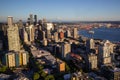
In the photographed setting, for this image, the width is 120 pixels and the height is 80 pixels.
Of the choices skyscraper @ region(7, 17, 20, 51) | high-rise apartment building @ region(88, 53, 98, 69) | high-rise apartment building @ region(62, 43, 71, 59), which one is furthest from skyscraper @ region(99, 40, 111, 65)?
skyscraper @ region(7, 17, 20, 51)

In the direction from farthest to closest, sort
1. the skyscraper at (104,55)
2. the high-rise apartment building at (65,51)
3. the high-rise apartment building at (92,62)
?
the high-rise apartment building at (65,51) → the skyscraper at (104,55) → the high-rise apartment building at (92,62)

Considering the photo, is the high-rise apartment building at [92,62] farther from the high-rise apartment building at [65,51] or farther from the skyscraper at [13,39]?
the skyscraper at [13,39]

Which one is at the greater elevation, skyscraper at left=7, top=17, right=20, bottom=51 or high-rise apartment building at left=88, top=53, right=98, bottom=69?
skyscraper at left=7, top=17, right=20, bottom=51

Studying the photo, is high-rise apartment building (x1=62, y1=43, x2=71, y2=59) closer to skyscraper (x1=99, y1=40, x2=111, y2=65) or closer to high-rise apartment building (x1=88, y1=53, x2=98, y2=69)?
skyscraper (x1=99, y1=40, x2=111, y2=65)

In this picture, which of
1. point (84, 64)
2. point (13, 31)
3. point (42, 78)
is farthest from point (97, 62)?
point (13, 31)

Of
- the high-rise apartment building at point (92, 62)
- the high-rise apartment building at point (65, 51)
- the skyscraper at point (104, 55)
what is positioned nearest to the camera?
the high-rise apartment building at point (92, 62)

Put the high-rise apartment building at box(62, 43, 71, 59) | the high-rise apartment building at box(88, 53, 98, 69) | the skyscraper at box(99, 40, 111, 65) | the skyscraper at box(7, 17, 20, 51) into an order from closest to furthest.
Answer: the high-rise apartment building at box(88, 53, 98, 69), the skyscraper at box(99, 40, 111, 65), the high-rise apartment building at box(62, 43, 71, 59), the skyscraper at box(7, 17, 20, 51)

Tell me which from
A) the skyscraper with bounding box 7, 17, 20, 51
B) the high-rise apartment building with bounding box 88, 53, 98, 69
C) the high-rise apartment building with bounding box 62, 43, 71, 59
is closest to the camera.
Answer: the high-rise apartment building with bounding box 88, 53, 98, 69

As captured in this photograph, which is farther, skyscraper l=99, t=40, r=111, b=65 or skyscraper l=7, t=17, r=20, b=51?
skyscraper l=7, t=17, r=20, b=51

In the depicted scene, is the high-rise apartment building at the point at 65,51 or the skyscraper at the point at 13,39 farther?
the skyscraper at the point at 13,39

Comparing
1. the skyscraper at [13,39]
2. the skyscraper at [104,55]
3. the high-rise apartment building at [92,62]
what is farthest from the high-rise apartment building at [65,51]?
the skyscraper at [13,39]

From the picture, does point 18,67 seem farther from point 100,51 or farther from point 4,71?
point 100,51
